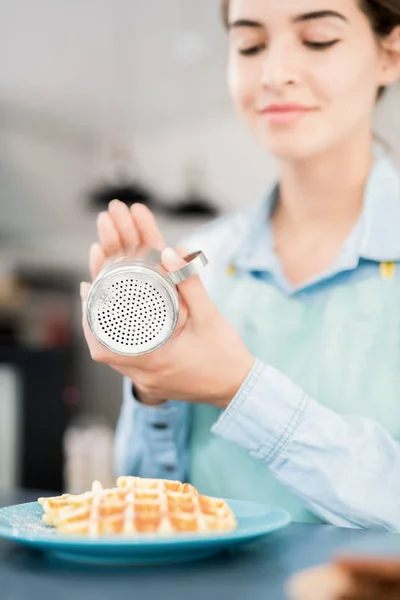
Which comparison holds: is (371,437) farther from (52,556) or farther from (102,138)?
(102,138)

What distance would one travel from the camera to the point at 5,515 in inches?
22.8

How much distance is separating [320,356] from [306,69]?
332 millimetres

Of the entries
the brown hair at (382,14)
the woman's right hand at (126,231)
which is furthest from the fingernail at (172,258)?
the brown hair at (382,14)

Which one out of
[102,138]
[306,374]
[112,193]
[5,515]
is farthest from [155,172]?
[5,515]

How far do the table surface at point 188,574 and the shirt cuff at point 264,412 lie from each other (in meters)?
0.15

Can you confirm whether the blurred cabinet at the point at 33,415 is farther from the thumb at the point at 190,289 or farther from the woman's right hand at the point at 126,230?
the thumb at the point at 190,289

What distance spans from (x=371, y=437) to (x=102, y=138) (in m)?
3.93

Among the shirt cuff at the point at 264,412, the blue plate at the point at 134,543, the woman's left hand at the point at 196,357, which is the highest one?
the woman's left hand at the point at 196,357

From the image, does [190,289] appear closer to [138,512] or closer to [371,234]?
[138,512]

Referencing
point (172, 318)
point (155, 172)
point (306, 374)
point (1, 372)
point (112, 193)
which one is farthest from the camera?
point (155, 172)

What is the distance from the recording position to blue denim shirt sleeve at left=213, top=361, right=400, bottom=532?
2.30 ft

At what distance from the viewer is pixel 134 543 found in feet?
1.52

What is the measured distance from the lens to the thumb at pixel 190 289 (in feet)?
2.09

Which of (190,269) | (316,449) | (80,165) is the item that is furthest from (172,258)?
(80,165)
